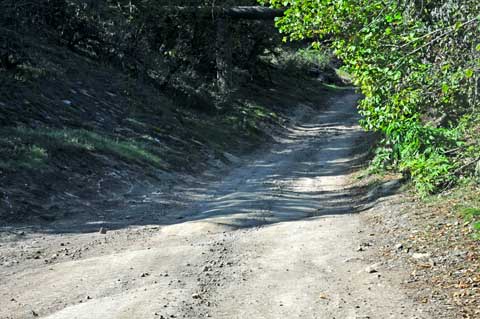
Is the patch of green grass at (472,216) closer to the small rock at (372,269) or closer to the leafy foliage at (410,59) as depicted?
the leafy foliage at (410,59)

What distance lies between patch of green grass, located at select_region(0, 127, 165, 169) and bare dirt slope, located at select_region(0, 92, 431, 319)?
Answer: 3296mm

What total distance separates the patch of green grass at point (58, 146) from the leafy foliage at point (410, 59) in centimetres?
593

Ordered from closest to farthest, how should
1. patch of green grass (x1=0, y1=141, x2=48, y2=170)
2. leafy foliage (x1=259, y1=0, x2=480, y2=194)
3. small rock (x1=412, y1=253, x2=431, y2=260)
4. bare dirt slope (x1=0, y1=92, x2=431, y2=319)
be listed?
1. bare dirt slope (x1=0, y1=92, x2=431, y2=319)
2. leafy foliage (x1=259, y1=0, x2=480, y2=194)
3. small rock (x1=412, y1=253, x2=431, y2=260)
4. patch of green grass (x1=0, y1=141, x2=48, y2=170)

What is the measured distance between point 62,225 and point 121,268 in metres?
3.45

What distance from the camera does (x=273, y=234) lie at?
9.66 m

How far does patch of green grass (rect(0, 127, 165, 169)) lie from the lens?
42.7 feet

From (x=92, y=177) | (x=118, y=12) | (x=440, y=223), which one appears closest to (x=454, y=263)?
(x=440, y=223)

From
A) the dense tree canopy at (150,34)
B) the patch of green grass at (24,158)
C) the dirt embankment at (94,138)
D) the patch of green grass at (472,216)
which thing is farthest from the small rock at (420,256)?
the dense tree canopy at (150,34)

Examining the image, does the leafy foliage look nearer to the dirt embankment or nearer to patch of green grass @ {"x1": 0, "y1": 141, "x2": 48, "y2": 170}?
the dirt embankment

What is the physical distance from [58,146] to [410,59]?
8.76 metres

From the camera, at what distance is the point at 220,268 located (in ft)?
25.5

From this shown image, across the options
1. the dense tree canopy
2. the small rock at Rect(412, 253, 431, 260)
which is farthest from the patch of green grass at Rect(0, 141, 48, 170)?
the small rock at Rect(412, 253, 431, 260)

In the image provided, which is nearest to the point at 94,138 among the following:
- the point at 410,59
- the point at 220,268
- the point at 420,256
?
the point at 220,268

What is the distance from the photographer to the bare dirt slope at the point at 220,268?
20.4 feet
